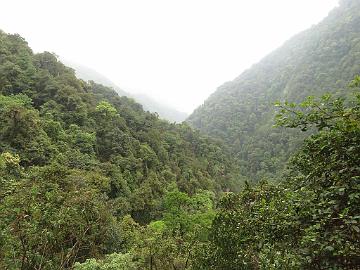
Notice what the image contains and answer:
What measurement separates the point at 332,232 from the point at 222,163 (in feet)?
152

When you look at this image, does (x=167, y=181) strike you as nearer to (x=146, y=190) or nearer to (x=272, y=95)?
(x=146, y=190)

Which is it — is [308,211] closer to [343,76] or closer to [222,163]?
[222,163]

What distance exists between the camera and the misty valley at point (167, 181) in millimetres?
3512

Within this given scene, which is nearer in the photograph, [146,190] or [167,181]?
[146,190]

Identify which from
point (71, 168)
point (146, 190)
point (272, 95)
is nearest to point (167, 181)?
point (146, 190)

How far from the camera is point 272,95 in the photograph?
271ft

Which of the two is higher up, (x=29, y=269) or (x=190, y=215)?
(x=29, y=269)

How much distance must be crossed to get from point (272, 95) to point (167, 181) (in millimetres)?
56725

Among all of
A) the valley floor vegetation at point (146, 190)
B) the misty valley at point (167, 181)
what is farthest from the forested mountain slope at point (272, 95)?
the valley floor vegetation at point (146, 190)

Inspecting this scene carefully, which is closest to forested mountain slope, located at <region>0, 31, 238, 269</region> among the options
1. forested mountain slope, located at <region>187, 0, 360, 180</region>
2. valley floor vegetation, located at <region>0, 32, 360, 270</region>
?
valley floor vegetation, located at <region>0, 32, 360, 270</region>

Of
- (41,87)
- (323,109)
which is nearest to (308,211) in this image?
(323,109)

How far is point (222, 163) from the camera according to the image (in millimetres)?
49125

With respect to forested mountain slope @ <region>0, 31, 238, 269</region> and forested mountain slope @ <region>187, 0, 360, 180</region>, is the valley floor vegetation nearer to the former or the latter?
forested mountain slope @ <region>0, 31, 238, 269</region>

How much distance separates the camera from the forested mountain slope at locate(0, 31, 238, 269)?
9.70m
